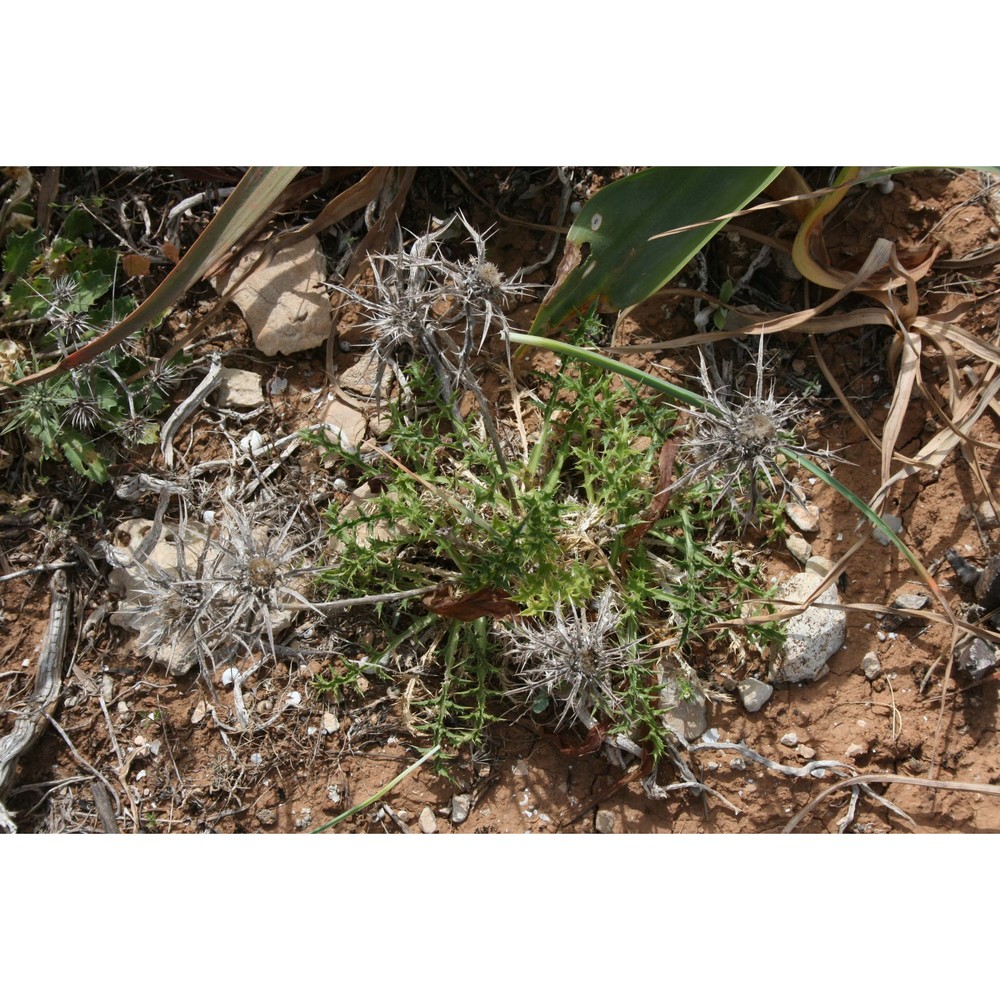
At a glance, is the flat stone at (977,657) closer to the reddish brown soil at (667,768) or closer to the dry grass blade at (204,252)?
the reddish brown soil at (667,768)

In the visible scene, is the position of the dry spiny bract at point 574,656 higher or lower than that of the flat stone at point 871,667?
higher

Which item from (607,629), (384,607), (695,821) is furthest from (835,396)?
(384,607)

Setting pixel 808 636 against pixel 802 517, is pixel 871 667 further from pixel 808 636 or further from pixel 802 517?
pixel 802 517

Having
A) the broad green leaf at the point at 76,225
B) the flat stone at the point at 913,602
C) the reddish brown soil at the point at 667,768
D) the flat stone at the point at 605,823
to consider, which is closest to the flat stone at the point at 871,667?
the reddish brown soil at the point at 667,768

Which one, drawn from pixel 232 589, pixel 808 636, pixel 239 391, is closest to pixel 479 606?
pixel 232 589

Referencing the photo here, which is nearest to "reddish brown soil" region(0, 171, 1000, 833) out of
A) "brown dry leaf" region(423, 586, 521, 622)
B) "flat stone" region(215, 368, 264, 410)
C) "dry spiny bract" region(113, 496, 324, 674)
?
"flat stone" region(215, 368, 264, 410)

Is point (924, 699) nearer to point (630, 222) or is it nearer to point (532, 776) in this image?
point (532, 776)
